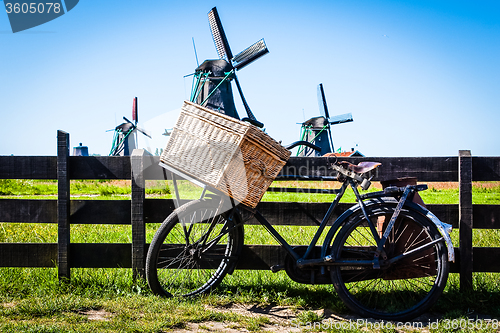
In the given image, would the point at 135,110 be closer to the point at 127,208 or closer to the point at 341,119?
the point at 341,119

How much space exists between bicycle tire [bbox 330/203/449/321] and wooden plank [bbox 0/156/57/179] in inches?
118

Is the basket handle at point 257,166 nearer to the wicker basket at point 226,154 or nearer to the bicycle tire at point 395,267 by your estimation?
the wicker basket at point 226,154

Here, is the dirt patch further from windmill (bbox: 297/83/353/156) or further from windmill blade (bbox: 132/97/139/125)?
windmill blade (bbox: 132/97/139/125)

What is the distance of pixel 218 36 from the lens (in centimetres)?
2058

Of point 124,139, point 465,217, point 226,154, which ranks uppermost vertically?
point 124,139

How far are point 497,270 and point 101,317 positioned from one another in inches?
149

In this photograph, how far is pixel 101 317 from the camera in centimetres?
282

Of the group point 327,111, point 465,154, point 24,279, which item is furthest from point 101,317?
point 327,111

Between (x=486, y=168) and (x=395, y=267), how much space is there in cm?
148

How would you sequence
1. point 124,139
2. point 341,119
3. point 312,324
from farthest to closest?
point 124,139, point 341,119, point 312,324

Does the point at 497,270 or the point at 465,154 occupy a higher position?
the point at 465,154

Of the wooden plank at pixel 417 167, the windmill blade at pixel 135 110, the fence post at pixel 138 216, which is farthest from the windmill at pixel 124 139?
the wooden plank at pixel 417 167

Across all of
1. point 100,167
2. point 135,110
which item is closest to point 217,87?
point 100,167

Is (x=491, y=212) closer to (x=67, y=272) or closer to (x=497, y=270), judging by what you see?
(x=497, y=270)
